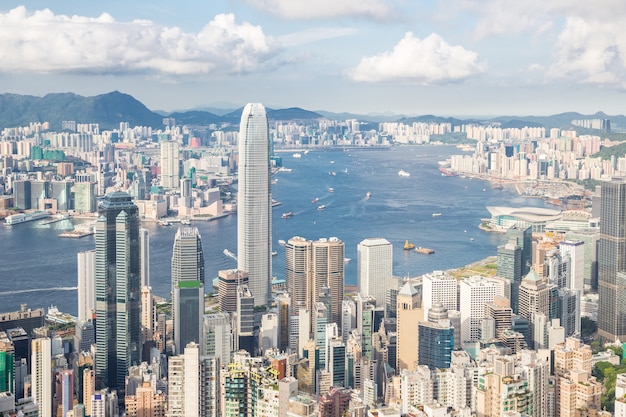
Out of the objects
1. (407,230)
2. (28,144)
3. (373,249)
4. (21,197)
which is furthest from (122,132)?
(373,249)

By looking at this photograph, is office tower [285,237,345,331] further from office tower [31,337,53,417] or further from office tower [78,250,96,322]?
office tower [31,337,53,417]

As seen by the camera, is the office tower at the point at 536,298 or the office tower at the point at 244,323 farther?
the office tower at the point at 536,298

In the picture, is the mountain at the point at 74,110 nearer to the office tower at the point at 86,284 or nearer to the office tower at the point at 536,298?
the office tower at the point at 86,284

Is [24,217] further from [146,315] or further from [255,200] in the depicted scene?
[146,315]

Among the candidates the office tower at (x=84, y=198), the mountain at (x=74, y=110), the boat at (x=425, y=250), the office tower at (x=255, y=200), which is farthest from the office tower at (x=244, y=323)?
the mountain at (x=74, y=110)

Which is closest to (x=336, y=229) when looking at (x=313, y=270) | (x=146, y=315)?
(x=313, y=270)
